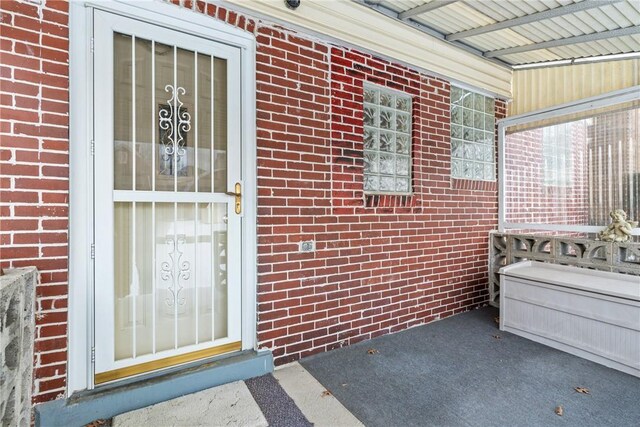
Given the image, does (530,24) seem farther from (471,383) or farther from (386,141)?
(471,383)

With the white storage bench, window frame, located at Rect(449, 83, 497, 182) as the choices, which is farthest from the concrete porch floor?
window frame, located at Rect(449, 83, 497, 182)

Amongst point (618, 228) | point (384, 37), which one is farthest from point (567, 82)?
point (384, 37)

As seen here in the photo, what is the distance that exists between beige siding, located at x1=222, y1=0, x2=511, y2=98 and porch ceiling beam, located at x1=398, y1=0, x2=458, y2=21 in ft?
0.34

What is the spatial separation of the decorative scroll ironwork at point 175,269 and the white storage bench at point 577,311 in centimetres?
312

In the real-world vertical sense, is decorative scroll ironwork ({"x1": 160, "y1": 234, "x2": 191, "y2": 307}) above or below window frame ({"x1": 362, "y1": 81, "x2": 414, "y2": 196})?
below

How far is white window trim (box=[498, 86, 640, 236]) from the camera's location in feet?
10.9

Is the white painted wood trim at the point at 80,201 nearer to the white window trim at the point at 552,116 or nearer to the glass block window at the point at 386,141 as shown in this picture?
the glass block window at the point at 386,141

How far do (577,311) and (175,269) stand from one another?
3338mm

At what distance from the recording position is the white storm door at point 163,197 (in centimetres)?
212

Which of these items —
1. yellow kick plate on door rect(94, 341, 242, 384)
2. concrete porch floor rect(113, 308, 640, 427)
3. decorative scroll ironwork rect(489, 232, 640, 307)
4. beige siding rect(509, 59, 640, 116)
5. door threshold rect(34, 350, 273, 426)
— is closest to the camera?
door threshold rect(34, 350, 273, 426)

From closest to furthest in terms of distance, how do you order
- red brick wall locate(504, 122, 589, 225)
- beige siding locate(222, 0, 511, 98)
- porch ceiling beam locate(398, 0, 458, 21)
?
beige siding locate(222, 0, 511, 98) → porch ceiling beam locate(398, 0, 458, 21) → red brick wall locate(504, 122, 589, 225)

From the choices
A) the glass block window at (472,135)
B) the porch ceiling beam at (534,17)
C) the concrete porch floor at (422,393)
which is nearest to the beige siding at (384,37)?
the glass block window at (472,135)

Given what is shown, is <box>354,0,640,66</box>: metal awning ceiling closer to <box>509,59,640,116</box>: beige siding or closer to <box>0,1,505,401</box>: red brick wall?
<box>509,59,640,116</box>: beige siding

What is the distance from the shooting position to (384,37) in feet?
10.5
